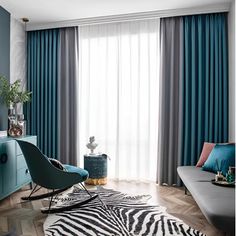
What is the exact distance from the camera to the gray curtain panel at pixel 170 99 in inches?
143

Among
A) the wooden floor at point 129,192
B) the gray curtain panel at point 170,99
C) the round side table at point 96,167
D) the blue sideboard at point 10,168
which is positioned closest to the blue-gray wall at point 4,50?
the blue sideboard at point 10,168

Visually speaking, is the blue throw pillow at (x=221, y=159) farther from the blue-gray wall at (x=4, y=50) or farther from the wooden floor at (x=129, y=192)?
the blue-gray wall at (x=4, y=50)

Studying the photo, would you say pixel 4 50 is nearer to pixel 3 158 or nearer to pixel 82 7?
pixel 82 7

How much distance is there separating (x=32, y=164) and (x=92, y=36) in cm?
234

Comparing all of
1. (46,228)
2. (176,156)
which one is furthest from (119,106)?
(46,228)

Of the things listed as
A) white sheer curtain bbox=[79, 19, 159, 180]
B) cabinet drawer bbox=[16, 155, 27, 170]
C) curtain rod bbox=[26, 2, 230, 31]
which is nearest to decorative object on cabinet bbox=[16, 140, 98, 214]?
cabinet drawer bbox=[16, 155, 27, 170]

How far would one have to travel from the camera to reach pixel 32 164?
105 inches

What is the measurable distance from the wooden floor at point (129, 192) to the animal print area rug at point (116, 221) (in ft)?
0.39

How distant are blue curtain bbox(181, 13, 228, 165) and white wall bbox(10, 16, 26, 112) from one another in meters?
2.60

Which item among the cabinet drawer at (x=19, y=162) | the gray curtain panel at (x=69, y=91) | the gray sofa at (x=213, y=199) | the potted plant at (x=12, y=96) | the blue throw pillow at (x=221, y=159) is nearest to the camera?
the gray sofa at (x=213, y=199)

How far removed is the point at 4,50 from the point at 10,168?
1.75 meters

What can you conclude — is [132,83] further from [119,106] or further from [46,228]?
[46,228]

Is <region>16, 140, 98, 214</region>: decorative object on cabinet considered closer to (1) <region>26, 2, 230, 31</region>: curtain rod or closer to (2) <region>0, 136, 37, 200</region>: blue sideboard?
(2) <region>0, 136, 37, 200</region>: blue sideboard

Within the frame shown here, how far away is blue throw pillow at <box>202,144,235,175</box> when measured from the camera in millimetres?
2777
